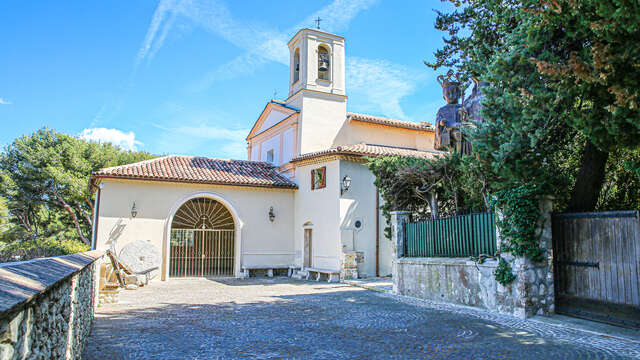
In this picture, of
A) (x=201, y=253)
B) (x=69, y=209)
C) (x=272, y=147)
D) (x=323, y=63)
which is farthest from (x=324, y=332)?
(x=69, y=209)

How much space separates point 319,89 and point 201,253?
9099 mm

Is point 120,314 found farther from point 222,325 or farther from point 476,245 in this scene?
point 476,245

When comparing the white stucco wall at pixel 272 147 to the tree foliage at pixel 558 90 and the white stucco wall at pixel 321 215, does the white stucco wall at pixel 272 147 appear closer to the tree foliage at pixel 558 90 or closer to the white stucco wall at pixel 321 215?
the white stucco wall at pixel 321 215

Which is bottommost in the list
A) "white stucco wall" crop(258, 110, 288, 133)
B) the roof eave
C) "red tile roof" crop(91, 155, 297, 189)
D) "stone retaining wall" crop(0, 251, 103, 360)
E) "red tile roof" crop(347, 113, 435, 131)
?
"stone retaining wall" crop(0, 251, 103, 360)

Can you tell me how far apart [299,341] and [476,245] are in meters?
4.99

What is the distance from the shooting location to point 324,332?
7289 mm

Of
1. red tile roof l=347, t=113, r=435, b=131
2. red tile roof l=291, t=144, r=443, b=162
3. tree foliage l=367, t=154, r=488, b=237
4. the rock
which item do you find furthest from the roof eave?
tree foliage l=367, t=154, r=488, b=237

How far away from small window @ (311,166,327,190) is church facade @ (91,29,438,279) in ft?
0.15

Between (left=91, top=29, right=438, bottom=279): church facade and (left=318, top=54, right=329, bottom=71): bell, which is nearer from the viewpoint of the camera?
(left=91, top=29, right=438, bottom=279): church facade

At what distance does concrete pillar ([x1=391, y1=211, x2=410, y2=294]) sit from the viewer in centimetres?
1232

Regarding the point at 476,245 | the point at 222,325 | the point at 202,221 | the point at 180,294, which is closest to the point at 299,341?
the point at 222,325

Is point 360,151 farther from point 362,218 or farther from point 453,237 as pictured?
point 453,237

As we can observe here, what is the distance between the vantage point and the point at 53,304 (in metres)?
3.15

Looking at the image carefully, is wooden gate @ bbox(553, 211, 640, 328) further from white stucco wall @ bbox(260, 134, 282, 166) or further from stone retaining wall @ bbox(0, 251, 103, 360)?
white stucco wall @ bbox(260, 134, 282, 166)
